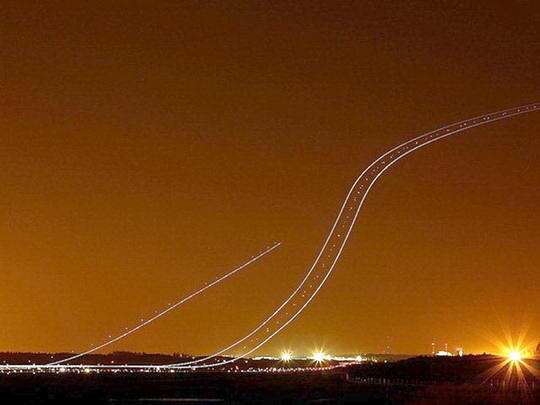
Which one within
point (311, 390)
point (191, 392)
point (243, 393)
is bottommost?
point (243, 393)

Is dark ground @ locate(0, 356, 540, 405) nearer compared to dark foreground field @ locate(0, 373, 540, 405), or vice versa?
dark foreground field @ locate(0, 373, 540, 405)

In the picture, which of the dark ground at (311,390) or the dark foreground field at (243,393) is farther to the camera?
the dark ground at (311,390)

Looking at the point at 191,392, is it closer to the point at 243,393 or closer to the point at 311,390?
the point at 243,393

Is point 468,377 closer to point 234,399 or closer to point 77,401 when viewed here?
point 234,399

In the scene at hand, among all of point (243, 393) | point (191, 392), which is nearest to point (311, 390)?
point (243, 393)

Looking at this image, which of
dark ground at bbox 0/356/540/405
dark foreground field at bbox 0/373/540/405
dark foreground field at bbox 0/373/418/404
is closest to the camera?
dark foreground field at bbox 0/373/540/405

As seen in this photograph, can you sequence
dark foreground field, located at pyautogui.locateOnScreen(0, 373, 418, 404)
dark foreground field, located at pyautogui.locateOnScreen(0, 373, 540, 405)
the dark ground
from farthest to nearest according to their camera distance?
1. dark foreground field, located at pyautogui.locateOnScreen(0, 373, 418, 404)
2. the dark ground
3. dark foreground field, located at pyautogui.locateOnScreen(0, 373, 540, 405)

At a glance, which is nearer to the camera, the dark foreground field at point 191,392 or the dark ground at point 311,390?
the dark ground at point 311,390

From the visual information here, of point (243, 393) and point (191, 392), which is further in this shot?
point (191, 392)

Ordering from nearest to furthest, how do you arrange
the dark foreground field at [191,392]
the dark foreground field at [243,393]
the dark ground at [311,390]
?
the dark foreground field at [243,393], the dark ground at [311,390], the dark foreground field at [191,392]

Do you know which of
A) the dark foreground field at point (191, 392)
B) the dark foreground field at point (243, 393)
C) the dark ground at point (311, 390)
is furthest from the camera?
the dark foreground field at point (191, 392)

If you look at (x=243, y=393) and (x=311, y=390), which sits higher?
(x=311, y=390)
